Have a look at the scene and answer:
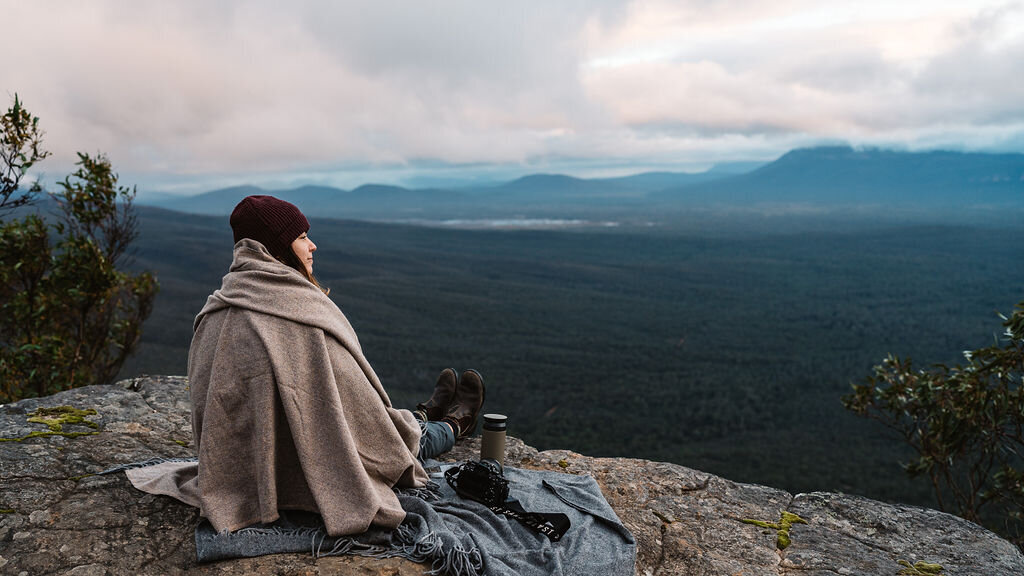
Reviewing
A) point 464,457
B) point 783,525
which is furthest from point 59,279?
point 783,525

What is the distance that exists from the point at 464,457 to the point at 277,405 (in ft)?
5.71

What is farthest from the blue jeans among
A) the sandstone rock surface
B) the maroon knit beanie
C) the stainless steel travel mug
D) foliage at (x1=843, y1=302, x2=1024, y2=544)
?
foliage at (x1=843, y1=302, x2=1024, y2=544)

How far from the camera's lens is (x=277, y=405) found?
251cm

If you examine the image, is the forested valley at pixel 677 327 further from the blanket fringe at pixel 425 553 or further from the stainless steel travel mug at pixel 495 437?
the blanket fringe at pixel 425 553

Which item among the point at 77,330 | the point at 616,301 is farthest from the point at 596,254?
the point at 77,330

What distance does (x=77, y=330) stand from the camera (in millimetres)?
7578

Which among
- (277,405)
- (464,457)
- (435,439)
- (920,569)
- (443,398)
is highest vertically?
(277,405)

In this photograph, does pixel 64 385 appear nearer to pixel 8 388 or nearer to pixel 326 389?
pixel 8 388

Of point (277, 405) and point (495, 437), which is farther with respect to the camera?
point (495, 437)

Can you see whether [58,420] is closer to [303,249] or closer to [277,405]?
[277,405]

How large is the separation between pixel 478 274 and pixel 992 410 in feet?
251

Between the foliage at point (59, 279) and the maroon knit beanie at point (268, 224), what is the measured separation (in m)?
4.79

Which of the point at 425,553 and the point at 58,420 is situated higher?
the point at 58,420

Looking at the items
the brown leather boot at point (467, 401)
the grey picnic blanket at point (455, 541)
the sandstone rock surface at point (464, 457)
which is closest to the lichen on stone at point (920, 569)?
the sandstone rock surface at point (464, 457)
